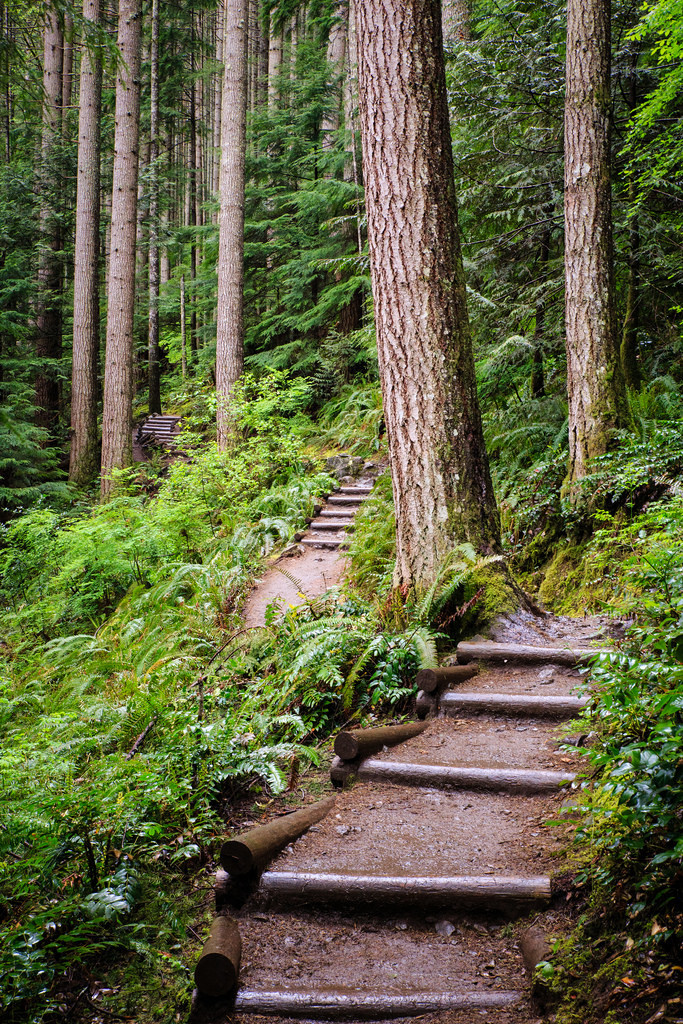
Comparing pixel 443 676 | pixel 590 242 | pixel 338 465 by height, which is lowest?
pixel 443 676

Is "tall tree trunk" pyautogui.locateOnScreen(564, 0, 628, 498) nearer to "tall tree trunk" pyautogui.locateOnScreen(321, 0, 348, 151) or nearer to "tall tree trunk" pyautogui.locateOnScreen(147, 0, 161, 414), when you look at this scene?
"tall tree trunk" pyautogui.locateOnScreen(321, 0, 348, 151)

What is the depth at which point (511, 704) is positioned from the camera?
13.7ft

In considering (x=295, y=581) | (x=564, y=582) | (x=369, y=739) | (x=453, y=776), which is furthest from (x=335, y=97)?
(x=453, y=776)

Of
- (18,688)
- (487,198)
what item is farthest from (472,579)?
(487,198)

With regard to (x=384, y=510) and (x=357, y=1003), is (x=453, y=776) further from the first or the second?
(x=384, y=510)

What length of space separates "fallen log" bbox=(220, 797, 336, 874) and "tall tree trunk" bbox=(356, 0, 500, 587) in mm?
2356

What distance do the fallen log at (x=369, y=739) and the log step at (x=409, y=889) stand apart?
0.95 m

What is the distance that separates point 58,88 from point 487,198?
1692cm

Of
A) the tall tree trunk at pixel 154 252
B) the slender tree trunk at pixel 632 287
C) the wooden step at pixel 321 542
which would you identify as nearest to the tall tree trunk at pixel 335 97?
the tall tree trunk at pixel 154 252

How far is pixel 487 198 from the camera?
30.8 ft

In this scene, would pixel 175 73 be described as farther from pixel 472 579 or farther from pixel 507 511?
pixel 472 579

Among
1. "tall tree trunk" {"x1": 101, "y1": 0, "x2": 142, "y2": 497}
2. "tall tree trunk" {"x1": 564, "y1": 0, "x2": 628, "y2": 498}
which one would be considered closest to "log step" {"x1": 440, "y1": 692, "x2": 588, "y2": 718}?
"tall tree trunk" {"x1": 564, "y1": 0, "x2": 628, "y2": 498}

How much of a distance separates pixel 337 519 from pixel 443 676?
19.6ft

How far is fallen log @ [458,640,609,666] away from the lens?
4.57 metres
